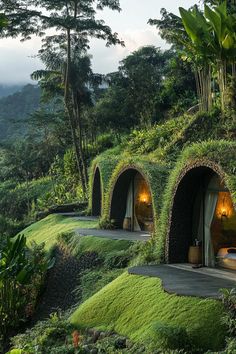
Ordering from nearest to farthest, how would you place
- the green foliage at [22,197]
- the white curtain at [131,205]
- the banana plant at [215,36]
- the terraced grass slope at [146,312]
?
1. the terraced grass slope at [146,312]
2. the white curtain at [131,205]
3. the banana plant at [215,36]
4. the green foliage at [22,197]

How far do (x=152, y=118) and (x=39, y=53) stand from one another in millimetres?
7329

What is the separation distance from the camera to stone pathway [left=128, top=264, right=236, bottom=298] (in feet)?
29.5

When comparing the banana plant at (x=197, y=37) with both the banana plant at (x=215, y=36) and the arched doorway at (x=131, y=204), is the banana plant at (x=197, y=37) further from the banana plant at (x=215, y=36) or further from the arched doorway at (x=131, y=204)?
the arched doorway at (x=131, y=204)

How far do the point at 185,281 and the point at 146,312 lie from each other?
1.34 meters

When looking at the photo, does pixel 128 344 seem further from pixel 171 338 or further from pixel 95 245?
pixel 95 245

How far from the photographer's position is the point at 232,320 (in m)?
7.59

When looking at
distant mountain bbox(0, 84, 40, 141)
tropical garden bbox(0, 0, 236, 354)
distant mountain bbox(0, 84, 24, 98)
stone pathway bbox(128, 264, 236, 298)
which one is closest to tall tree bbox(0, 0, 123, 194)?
tropical garden bbox(0, 0, 236, 354)

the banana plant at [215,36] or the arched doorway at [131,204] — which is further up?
the banana plant at [215,36]

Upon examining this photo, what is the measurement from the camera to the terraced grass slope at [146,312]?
7805mm

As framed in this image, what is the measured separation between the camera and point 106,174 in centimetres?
1944

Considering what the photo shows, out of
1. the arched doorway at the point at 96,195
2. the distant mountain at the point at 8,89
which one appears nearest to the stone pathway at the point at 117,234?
the arched doorway at the point at 96,195

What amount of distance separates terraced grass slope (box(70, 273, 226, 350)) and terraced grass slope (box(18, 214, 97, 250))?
239 inches

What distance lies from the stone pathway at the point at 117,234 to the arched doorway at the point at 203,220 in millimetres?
2449

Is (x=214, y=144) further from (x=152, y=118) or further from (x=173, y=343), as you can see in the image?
(x=152, y=118)
